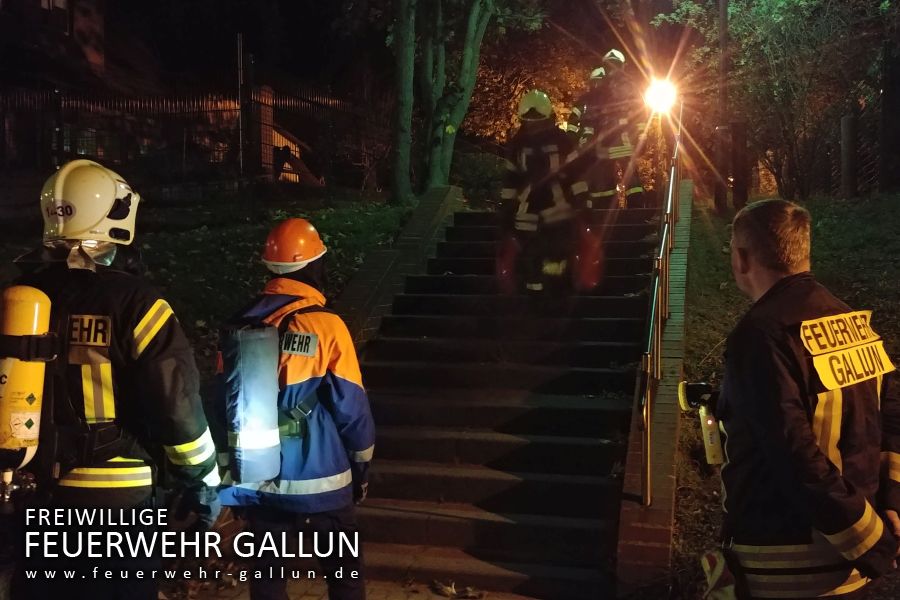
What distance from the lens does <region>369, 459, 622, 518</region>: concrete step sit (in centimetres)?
523

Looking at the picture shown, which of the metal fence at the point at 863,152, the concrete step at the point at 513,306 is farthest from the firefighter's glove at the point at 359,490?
the metal fence at the point at 863,152

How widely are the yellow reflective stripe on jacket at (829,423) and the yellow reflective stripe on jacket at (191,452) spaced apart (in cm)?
207

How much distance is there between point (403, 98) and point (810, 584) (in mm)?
10703

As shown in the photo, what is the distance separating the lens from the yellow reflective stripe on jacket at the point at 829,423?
2.33m

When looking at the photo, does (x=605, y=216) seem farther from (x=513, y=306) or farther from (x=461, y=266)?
(x=513, y=306)

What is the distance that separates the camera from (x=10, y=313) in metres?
2.81

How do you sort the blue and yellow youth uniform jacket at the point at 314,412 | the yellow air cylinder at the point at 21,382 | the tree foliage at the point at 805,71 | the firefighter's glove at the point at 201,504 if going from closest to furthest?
the yellow air cylinder at the point at 21,382
the firefighter's glove at the point at 201,504
the blue and yellow youth uniform jacket at the point at 314,412
the tree foliage at the point at 805,71

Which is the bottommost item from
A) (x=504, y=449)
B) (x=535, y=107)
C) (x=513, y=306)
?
(x=504, y=449)

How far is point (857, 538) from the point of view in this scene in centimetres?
224

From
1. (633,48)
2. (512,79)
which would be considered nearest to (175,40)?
(512,79)

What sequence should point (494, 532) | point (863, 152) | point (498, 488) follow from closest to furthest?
1. point (494, 532)
2. point (498, 488)
3. point (863, 152)

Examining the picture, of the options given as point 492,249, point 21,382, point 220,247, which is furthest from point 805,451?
point 220,247

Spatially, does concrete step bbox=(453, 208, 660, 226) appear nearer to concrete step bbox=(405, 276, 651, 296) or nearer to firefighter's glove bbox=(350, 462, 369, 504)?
concrete step bbox=(405, 276, 651, 296)

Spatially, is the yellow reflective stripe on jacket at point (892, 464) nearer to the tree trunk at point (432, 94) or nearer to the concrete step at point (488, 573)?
the concrete step at point (488, 573)
